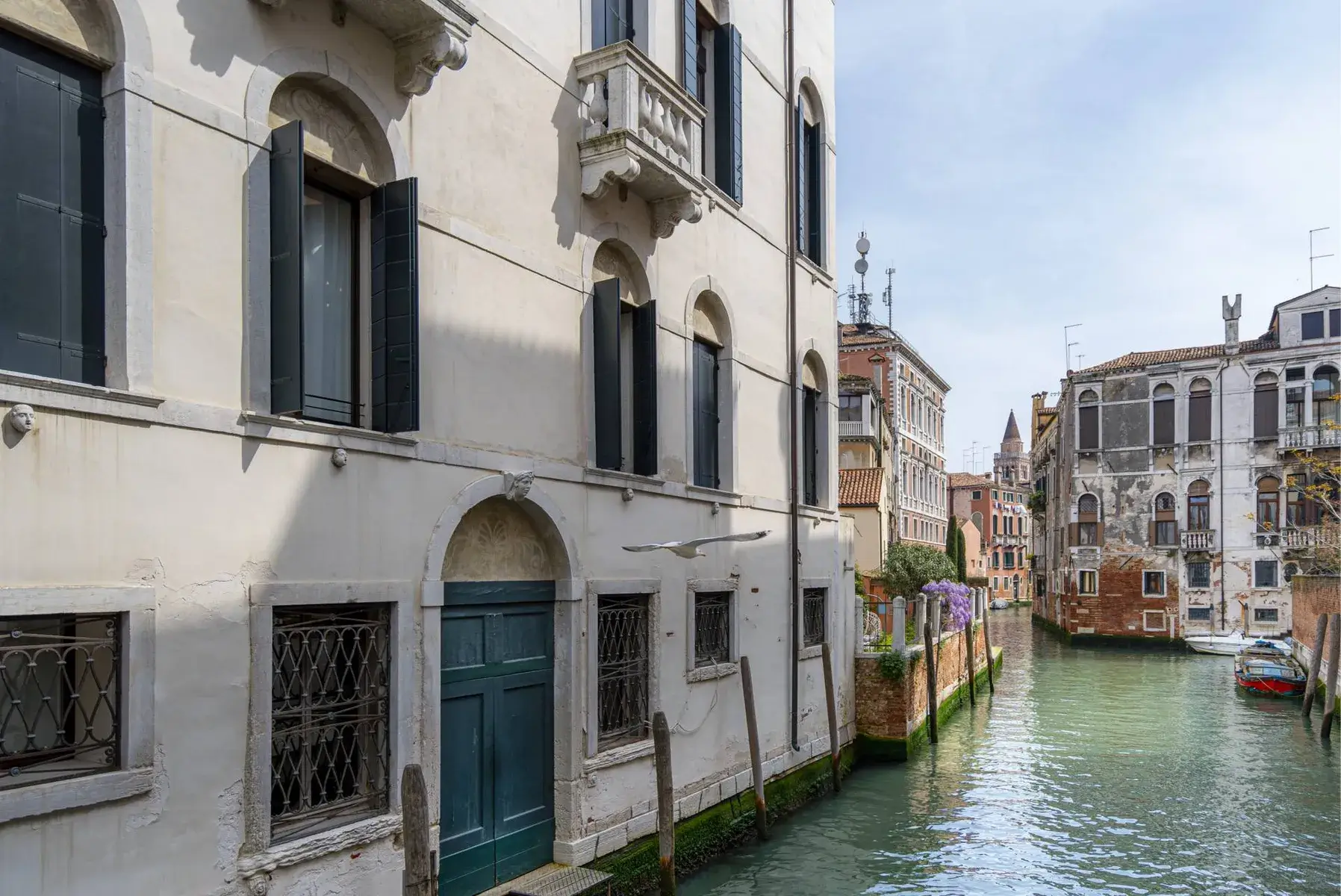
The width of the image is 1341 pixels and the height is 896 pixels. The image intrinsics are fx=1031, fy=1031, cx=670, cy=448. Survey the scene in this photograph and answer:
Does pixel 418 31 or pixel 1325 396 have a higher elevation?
pixel 1325 396

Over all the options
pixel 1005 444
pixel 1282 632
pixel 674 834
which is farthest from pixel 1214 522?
pixel 1005 444

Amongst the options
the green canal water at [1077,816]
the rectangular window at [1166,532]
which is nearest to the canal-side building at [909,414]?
the rectangular window at [1166,532]

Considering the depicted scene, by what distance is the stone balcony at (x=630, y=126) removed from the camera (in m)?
6.85

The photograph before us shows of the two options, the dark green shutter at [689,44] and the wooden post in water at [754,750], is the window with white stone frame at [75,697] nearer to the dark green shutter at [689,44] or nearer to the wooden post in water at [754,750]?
the wooden post in water at [754,750]

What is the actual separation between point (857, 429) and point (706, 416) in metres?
18.8

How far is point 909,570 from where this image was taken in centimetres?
2003

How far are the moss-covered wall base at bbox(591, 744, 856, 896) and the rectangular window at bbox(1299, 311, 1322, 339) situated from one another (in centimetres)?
2622

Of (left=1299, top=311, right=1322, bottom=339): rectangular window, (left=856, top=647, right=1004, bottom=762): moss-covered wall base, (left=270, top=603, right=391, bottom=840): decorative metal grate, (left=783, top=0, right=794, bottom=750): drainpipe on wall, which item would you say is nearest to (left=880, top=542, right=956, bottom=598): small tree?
(left=856, top=647, right=1004, bottom=762): moss-covered wall base

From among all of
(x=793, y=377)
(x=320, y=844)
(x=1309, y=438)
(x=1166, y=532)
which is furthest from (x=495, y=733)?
(x=1166, y=532)

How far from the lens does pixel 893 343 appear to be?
37469mm

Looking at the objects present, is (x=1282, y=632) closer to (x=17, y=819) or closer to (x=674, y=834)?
(x=674, y=834)

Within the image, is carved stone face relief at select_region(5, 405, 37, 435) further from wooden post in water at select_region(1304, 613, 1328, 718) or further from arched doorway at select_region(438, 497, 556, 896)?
wooden post in water at select_region(1304, 613, 1328, 718)

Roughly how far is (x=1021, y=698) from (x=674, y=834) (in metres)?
14.2

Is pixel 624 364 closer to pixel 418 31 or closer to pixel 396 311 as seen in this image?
pixel 396 311
